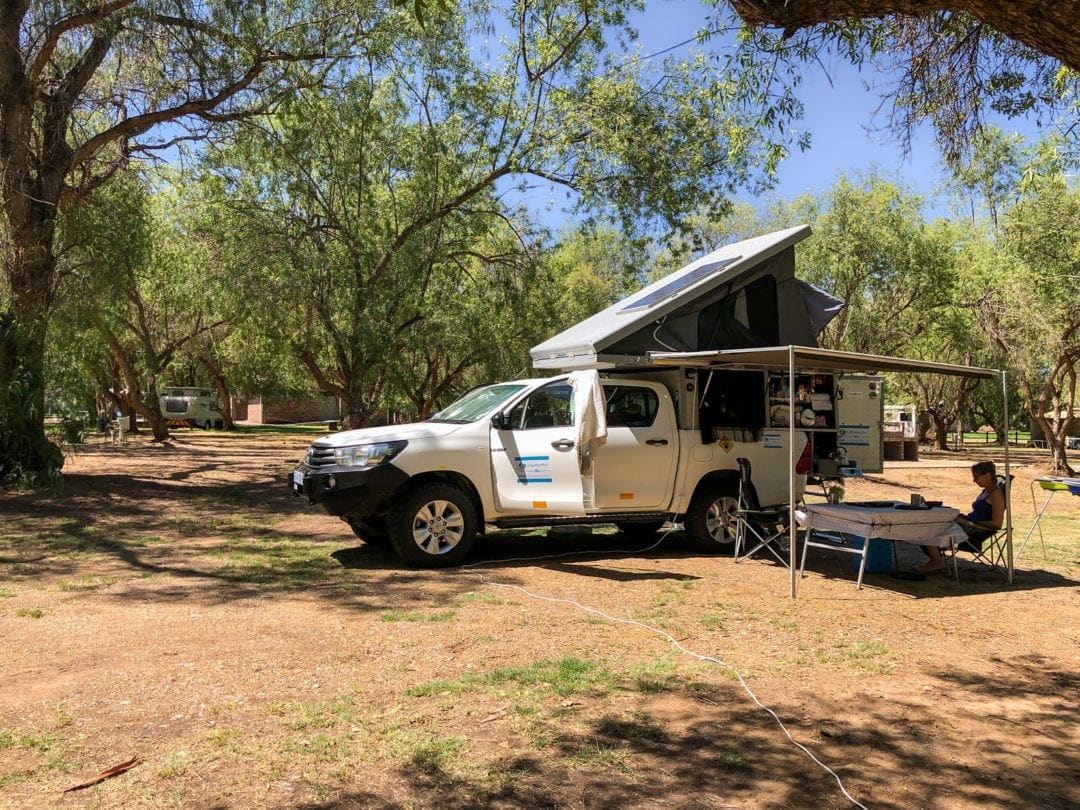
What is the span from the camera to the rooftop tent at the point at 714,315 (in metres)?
8.90

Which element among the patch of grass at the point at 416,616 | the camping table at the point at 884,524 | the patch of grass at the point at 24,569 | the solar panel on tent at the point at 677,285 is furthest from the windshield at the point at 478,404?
the patch of grass at the point at 24,569

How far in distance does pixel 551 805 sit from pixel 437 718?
1.07 m

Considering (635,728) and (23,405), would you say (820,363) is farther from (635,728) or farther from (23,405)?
(23,405)

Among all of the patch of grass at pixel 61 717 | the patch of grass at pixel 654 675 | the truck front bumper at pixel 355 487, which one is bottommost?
the patch of grass at pixel 654 675

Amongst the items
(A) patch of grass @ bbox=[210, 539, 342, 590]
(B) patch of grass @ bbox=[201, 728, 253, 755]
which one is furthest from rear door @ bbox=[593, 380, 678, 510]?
(B) patch of grass @ bbox=[201, 728, 253, 755]

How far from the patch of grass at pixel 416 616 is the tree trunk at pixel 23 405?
9.25 meters

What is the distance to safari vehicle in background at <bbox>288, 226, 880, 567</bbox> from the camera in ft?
26.7

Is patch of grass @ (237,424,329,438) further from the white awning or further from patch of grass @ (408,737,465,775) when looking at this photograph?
patch of grass @ (408,737,465,775)

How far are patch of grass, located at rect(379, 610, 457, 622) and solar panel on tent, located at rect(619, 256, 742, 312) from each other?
421 centimetres

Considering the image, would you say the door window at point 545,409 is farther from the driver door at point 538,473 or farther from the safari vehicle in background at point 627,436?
the driver door at point 538,473

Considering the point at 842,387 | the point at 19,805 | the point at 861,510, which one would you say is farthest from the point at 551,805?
the point at 842,387

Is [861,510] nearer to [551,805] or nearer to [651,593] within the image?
[651,593]

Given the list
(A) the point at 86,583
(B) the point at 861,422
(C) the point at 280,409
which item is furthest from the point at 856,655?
(C) the point at 280,409

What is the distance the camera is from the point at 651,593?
24.6 feet
